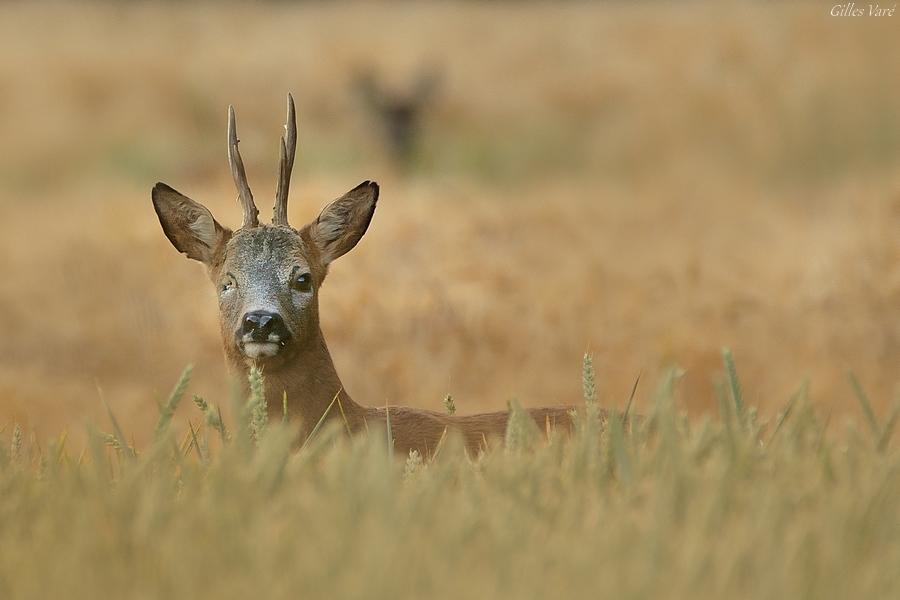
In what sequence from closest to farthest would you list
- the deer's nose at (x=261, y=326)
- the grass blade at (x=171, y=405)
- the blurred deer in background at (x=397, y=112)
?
the grass blade at (x=171, y=405)
the deer's nose at (x=261, y=326)
the blurred deer in background at (x=397, y=112)

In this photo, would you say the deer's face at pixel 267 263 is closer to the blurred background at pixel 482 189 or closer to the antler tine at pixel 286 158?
the antler tine at pixel 286 158

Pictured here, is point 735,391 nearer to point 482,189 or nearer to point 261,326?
point 261,326

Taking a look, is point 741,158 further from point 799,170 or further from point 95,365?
point 95,365

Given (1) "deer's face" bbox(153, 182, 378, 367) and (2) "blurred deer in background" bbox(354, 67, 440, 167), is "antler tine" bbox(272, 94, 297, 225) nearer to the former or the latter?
(1) "deer's face" bbox(153, 182, 378, 367)

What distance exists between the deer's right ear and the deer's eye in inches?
15.7

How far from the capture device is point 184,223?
5895 millimetres

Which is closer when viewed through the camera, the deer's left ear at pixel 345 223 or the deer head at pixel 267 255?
the deer head at pixel 267 255

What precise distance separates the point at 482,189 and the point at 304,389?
15.5 meters

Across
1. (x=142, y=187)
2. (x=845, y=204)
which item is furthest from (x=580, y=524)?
(x=142, y=187)

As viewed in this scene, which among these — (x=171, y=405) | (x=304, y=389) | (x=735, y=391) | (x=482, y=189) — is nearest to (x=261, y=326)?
(x=304, y=389)

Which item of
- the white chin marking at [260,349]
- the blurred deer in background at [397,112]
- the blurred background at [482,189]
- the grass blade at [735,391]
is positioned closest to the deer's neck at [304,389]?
the white chin marking at [260,349]

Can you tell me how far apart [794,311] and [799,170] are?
795 cm

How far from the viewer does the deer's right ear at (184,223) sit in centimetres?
587

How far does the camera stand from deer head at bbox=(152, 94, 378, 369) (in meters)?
5.43
